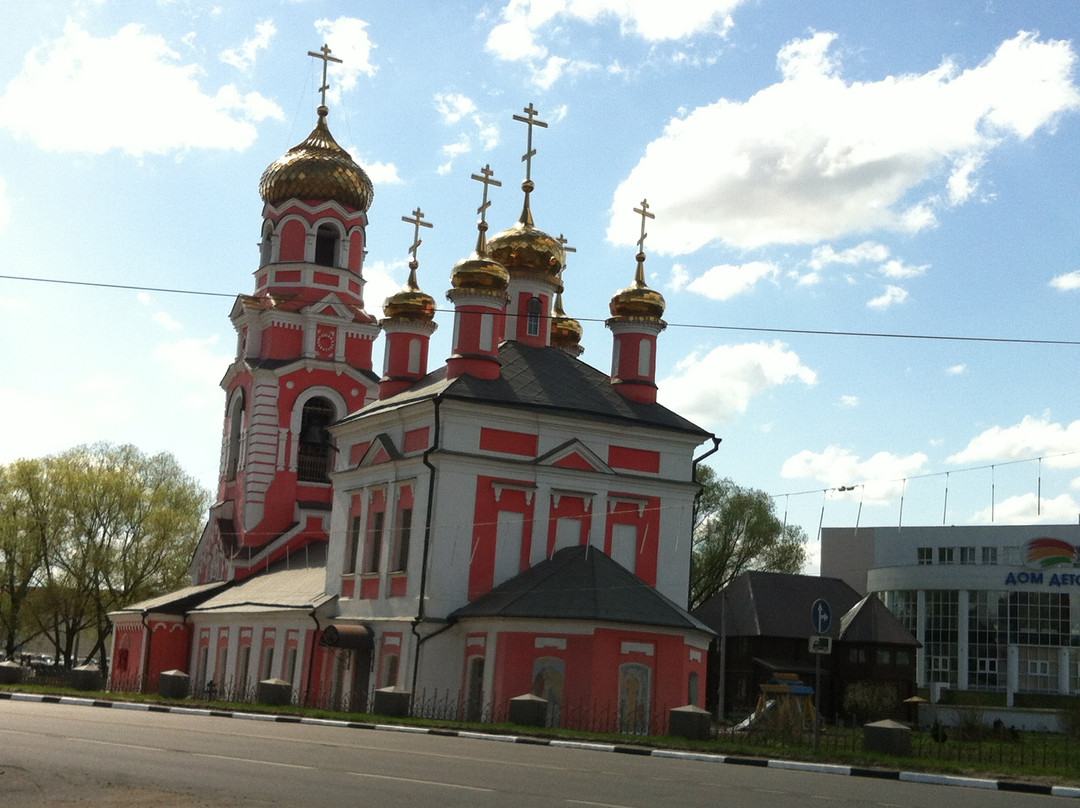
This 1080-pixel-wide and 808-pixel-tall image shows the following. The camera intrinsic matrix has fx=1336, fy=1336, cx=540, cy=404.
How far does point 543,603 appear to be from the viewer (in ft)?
82.8

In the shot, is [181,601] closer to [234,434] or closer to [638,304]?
[234,434]

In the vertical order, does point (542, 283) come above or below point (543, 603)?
above

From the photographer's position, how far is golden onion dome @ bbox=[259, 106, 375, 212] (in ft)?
129

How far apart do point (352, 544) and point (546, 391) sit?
19.5 feet

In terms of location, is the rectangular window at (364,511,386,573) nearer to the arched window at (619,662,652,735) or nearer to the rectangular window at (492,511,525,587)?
the rectangular window at (492,511,525,587)

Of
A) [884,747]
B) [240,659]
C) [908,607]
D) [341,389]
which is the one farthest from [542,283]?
[908,607]

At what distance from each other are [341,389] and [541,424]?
12552 millimetres

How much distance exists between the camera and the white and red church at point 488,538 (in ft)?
82.7

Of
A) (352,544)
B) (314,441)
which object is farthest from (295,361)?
(352,544)

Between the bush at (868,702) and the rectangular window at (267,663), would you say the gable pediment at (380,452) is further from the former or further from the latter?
the bush at (868,702)

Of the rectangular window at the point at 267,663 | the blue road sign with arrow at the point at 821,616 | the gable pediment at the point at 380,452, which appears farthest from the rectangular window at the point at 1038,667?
the blue road sign with arrow at the point at 821,616

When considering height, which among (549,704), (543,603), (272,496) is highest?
(272,496)

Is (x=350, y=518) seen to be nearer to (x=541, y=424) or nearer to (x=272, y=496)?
(x=541, y=424)

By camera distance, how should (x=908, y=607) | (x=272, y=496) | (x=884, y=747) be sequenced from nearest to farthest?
(x=884, y=747), (x=272, y=496), (x=908, y=607)
